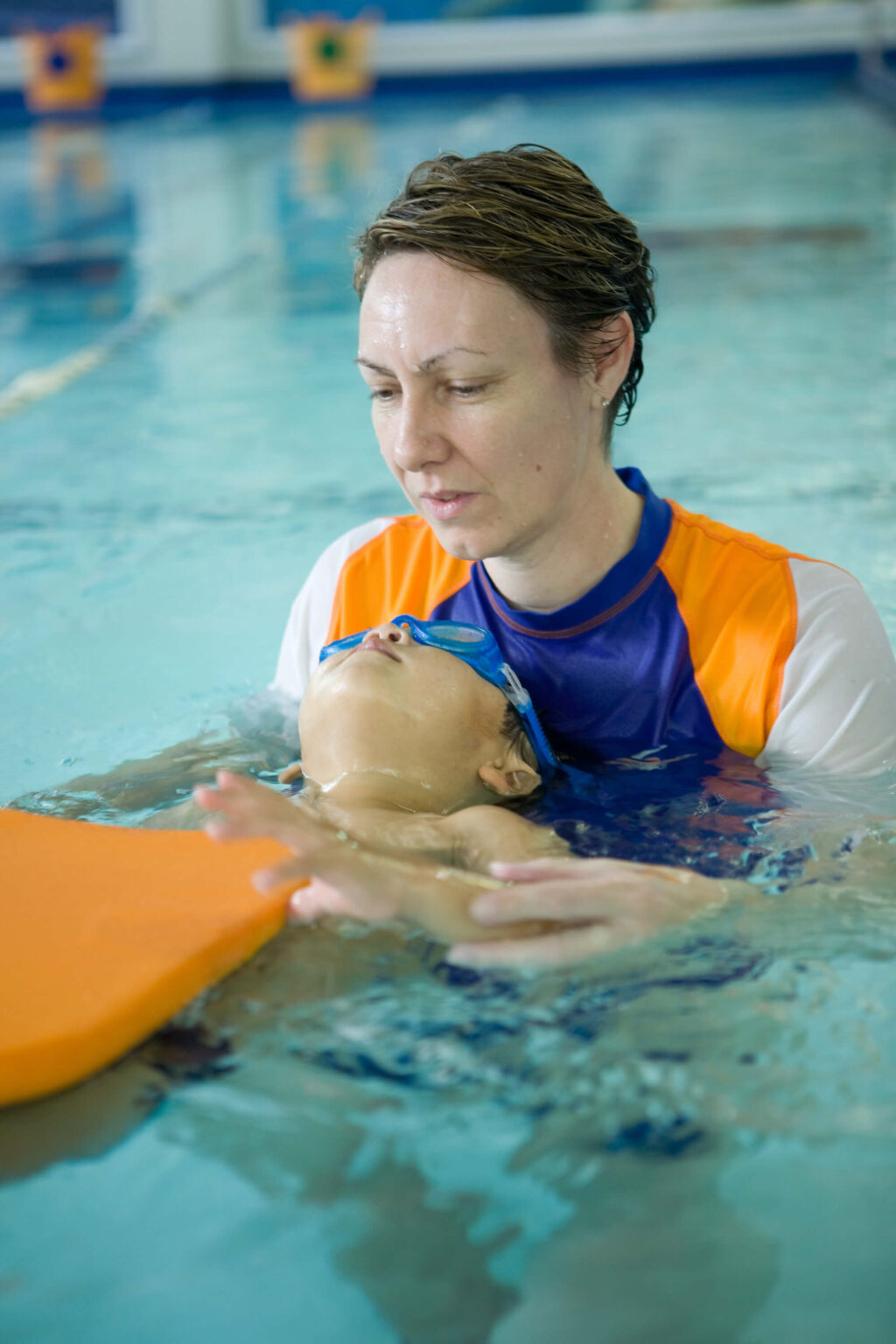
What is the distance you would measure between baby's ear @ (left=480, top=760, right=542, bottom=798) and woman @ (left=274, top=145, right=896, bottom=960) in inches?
6.1

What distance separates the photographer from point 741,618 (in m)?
2.29

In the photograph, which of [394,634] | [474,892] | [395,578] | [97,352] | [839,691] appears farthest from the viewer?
[97,352]

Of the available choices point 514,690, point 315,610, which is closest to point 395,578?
point 315,610

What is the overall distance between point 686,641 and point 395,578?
61 centimetres

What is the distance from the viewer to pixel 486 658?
2.38m

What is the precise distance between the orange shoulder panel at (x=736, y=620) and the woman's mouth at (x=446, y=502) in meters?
0.41

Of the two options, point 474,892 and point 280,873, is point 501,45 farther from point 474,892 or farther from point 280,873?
point 280,873

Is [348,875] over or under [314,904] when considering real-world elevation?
over

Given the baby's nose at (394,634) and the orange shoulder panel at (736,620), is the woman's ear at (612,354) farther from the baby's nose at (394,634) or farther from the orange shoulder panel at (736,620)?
the baby's nose at (394,634)

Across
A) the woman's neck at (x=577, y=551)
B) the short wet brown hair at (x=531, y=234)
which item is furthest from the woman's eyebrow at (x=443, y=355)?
the woman's neck at (x=577, y=551)

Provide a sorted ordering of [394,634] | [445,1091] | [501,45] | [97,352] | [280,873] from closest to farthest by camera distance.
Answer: [280,873], [445,1091], [394,634], [97,352], [501,45]

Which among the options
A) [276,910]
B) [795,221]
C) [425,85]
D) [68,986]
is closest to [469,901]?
[276,910]

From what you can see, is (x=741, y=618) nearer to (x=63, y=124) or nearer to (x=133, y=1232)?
(x=133, y=1232)

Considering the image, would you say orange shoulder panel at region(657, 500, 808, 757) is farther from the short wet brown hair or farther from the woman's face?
the short wet brown hair
